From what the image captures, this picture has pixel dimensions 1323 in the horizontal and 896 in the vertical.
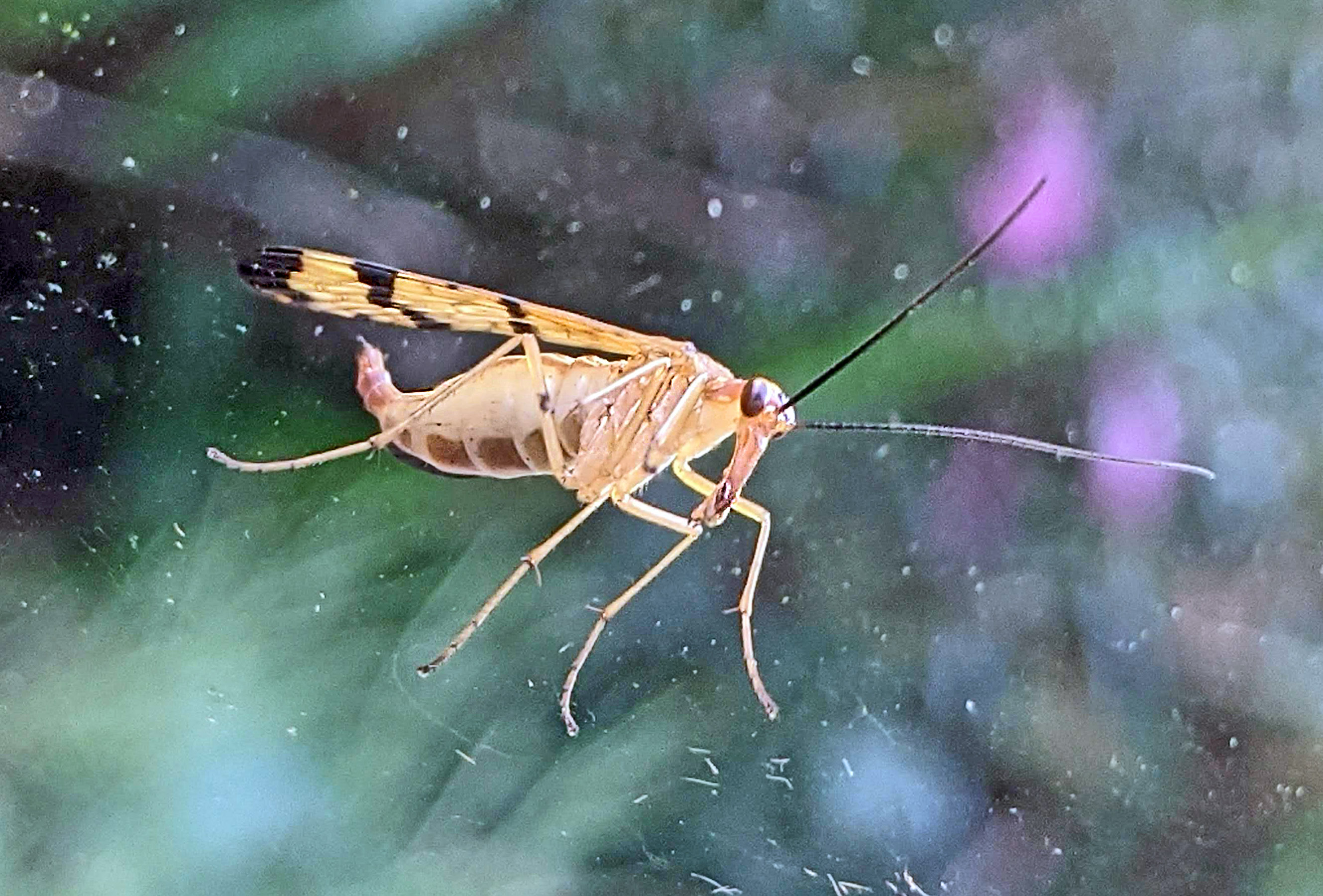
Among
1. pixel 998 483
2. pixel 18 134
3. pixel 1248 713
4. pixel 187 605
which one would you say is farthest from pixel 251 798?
pixel 1248 713

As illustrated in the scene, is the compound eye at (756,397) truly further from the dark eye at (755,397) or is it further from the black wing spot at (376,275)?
the black wing spot at (376,275)

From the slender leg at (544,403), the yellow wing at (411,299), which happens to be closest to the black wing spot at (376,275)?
the yellow wing at (411,299)

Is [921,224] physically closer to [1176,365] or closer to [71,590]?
[1176,365]

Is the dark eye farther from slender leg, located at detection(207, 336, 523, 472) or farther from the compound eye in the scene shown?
slender leg, located at detection(207, 336, 523, 472)

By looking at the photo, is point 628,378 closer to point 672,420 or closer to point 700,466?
point 672,420

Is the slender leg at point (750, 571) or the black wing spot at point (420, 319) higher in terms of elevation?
the black wing spot at point (420, 319)

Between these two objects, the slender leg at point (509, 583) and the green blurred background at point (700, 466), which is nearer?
the slender leg at point (509, 583)

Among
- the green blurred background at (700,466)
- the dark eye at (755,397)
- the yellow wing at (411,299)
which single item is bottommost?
the green blurred background at (700,466)

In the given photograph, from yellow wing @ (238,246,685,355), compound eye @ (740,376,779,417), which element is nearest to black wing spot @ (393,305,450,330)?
yellow wing @ (238,246,685,355)
